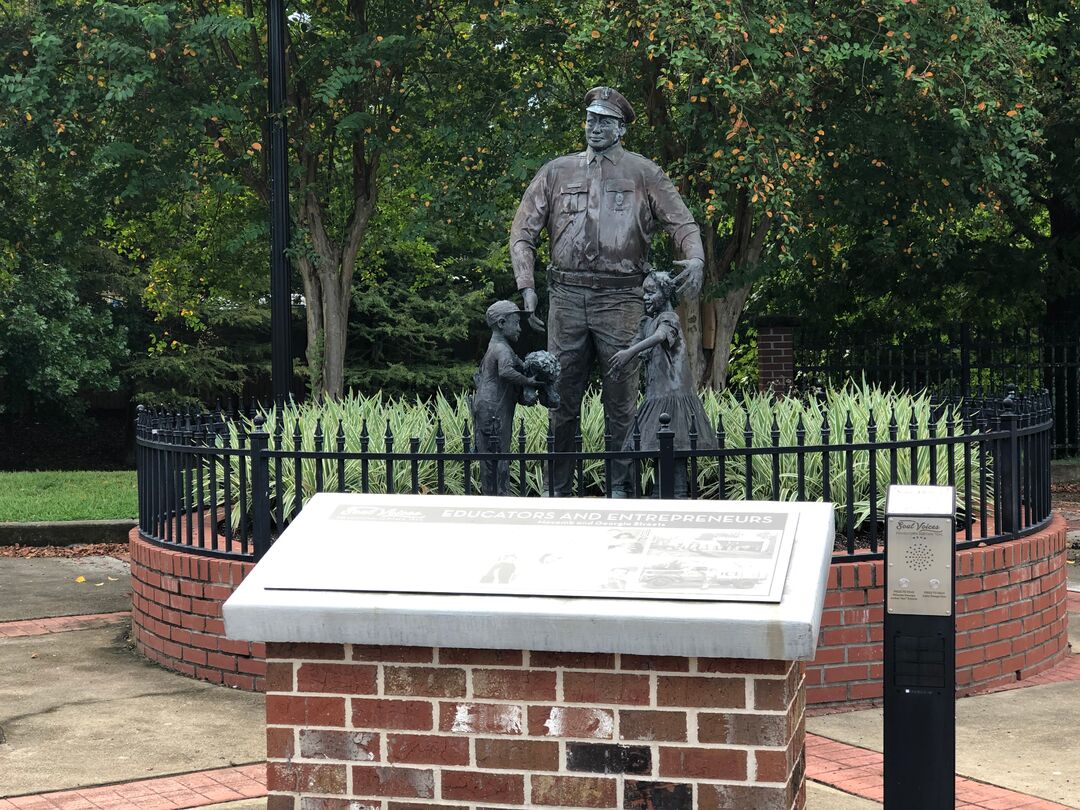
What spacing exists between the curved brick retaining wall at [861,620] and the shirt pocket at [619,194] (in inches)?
97.9

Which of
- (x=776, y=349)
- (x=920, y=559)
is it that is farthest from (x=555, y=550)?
(x=776, y=349)

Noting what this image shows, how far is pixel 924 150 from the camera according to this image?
1398cm

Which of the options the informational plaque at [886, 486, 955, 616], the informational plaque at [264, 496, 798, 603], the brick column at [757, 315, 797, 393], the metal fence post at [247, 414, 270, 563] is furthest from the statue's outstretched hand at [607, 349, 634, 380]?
the brick column at [757, 315, 797, 393]

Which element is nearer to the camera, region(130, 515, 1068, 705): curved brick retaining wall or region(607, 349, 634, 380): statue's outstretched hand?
region(130, 515, 1068, 705): curved brick retaining wall

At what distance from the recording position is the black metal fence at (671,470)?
22.0 feet

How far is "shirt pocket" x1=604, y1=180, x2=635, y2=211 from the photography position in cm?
799

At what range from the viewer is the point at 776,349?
17.5 meters

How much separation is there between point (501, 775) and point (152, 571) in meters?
4.56

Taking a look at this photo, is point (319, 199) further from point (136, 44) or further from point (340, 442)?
point (340, 442)

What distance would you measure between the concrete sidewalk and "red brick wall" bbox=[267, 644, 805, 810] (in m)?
1.59

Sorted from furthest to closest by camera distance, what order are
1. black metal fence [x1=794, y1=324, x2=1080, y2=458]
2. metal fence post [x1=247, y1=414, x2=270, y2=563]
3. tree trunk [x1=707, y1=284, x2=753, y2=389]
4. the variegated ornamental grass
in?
1. black metal fence [x1=794, y1=324, x2=1080, y2=458]
2. tree trunk [x1=707, y1=284, x2=753, y2=389]
3. the variegated ornamental grass
4. metal fence post [x1=247, y1=414, x2=270, y2=563]

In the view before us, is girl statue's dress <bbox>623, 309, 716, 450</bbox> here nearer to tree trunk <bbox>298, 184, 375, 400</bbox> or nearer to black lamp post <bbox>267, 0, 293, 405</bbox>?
black lamp post <bbox>267, 0, 293, 405</bbox>

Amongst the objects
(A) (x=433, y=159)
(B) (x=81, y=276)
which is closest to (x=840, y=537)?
(A) (x=433, y=159)

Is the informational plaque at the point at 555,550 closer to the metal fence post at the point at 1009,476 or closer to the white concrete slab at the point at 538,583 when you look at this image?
the white concrete slab at the point at 538,583
